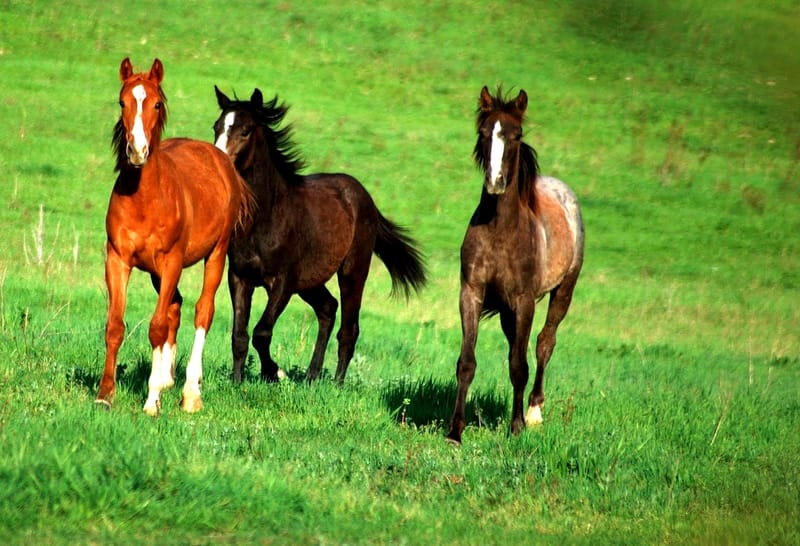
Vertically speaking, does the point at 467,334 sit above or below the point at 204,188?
below

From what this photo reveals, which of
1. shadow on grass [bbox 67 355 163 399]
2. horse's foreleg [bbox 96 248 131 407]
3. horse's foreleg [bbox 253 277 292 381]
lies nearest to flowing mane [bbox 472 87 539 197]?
horse's foreleg [bbox 253 277 292 381]

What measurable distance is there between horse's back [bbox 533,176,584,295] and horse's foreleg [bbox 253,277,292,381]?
2.48 metres

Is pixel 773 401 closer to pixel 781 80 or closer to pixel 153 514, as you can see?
pixel 153 514

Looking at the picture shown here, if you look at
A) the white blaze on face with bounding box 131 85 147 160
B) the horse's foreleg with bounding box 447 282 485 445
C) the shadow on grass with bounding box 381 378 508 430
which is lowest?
the shadow on grass with bounding box 381 378 508 430

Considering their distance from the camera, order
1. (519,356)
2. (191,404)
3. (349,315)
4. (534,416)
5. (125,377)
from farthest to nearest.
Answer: (349,315) < (534,416) < (125,377) < (519,356) < (191,404)

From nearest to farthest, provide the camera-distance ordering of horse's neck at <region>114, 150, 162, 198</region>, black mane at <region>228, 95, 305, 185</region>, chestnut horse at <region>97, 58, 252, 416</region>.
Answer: chestnut horse at <region>97, 58, 252, 416</region> < horse's neck at <region>114, 150, 162, 198</region> < black mane at <region>228, 95, 305, 185</region>

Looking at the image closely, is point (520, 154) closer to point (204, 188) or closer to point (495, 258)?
point (495, 258)

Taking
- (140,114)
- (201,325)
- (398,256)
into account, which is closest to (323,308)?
(398,256)

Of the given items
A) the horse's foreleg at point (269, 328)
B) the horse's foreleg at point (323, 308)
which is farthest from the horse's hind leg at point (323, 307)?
the horse's foreleg at point (269, 328)

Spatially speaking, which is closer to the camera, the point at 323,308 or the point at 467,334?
the point at 467,334

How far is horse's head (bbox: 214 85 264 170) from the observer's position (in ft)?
34.4

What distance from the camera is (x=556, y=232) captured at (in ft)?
33.2

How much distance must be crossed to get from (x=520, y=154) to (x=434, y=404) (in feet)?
7.57

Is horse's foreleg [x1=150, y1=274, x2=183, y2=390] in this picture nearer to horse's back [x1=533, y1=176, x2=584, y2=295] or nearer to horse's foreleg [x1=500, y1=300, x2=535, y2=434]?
horse's foreleg [x1=500, y1=300, x2=535, y2=434]
